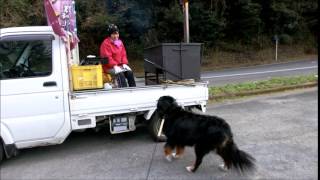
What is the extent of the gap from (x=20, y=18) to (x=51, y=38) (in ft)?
49.9

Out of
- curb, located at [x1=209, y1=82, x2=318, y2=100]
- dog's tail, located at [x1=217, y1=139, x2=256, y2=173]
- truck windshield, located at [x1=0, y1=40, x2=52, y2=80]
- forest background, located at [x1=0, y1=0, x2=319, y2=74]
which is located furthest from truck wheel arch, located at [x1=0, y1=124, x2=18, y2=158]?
forest background, located at [x1=0, y1=0, x2=319, y2=74]

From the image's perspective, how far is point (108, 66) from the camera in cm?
748

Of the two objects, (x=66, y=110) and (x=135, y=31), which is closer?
(x=66, y=110)

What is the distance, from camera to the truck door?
19.4ft

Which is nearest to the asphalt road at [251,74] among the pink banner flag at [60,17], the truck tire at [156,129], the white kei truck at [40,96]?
the truck tire at [156,129]

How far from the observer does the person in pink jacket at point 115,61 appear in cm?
736

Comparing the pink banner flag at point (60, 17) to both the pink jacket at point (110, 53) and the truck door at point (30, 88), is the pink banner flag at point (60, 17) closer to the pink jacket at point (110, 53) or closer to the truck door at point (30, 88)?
the truck door at point (30, 88)


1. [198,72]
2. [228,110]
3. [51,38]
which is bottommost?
[228,110]

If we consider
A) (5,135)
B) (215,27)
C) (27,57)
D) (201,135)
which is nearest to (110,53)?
(27,57)

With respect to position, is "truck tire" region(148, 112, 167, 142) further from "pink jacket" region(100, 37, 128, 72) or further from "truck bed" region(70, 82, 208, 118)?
"pink jacket" region(100, 37, 128, 72)

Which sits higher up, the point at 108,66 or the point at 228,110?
the point at 108,66

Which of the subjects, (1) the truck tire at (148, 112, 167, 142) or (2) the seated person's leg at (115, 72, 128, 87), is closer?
(1) the truck tire at (148, 112, 167, 142)

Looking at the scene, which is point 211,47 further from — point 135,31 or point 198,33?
point 135,31

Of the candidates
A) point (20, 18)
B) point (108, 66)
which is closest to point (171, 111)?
point (108, 66)
